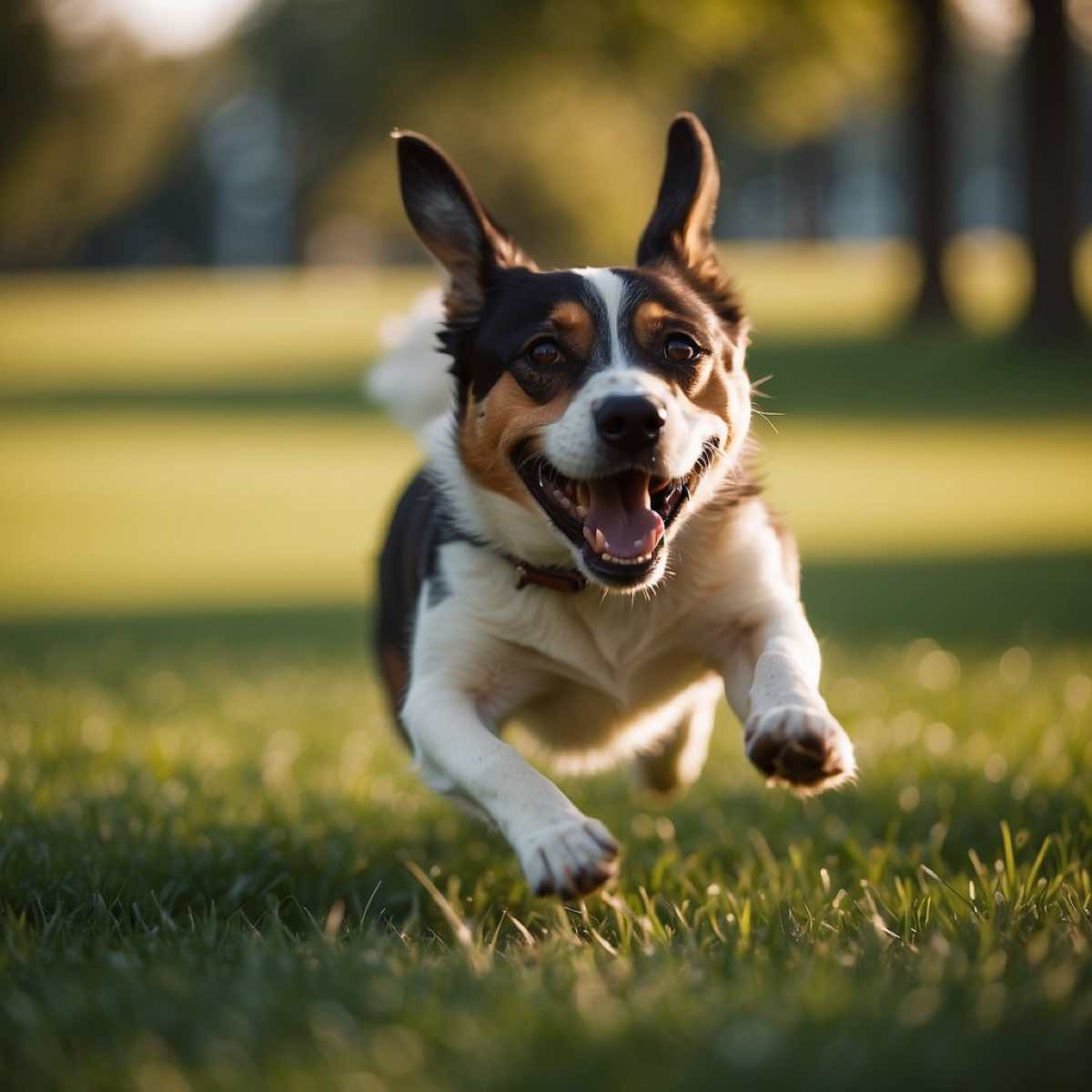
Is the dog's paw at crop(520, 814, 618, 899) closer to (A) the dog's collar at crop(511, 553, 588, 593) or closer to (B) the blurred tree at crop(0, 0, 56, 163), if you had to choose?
(A) the dog's collar at crop(511, 553, 588, 593)

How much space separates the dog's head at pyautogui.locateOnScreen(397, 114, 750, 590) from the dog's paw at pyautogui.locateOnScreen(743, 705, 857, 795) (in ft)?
1.85

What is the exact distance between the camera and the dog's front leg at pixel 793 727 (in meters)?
3.42

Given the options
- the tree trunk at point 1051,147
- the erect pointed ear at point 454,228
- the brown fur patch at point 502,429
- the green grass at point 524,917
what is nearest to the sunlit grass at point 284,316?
the tree trunk at point 1051,147

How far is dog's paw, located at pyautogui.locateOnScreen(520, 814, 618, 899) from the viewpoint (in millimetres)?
3248

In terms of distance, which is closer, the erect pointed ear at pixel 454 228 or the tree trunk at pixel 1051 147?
the erect pointed ear at pixel 454 228

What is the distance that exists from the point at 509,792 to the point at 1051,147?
2151 centimetres

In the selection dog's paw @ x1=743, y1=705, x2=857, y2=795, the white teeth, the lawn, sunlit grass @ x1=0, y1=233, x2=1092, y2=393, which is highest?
the white teeth

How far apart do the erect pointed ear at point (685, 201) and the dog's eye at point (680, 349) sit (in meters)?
0.55

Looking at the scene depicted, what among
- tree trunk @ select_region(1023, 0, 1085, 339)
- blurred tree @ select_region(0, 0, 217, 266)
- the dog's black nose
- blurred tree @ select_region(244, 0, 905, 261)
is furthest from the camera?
blurred tree @ select_region(0, 0, 217, 266)

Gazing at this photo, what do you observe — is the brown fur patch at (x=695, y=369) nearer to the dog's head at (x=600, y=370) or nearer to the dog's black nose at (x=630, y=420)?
the dog's head at (x=600, y=370)

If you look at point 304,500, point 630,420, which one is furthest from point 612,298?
point 304,500

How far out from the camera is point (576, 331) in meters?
4.13

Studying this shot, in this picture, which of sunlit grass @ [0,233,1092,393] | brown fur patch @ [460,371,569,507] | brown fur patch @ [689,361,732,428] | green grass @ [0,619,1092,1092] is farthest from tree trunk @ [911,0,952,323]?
brown fur patch @ [460,371,569,507]

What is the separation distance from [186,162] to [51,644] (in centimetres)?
7070
